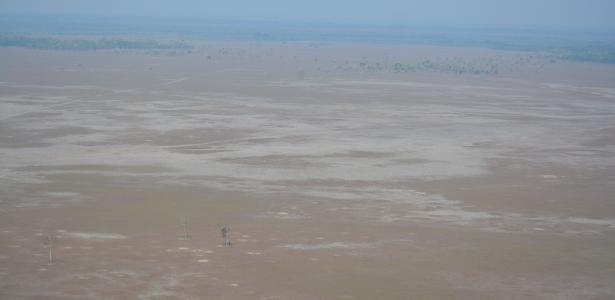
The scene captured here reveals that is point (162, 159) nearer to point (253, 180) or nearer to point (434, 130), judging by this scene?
point (253, 180)

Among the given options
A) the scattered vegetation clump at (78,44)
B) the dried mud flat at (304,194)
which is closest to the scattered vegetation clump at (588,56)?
the scattered vegetation clump at (78,44)

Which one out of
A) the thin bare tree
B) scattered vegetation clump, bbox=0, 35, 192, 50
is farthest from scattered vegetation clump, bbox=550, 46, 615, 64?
the thin bare tree

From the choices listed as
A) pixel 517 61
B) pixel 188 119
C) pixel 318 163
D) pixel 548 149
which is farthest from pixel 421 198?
pixel 517 61

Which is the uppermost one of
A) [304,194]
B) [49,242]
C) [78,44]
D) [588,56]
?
[49,242]

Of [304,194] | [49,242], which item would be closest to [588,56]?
[304,194]

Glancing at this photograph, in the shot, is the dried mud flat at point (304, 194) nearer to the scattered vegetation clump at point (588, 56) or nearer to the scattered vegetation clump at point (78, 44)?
the scattered vegetation clump at point (78, 44)

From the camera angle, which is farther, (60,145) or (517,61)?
(517,61)

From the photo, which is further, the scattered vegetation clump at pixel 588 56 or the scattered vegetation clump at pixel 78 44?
the scattered vegetation clump at pixel 78 44

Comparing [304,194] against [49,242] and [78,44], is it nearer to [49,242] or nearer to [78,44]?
[49,242]

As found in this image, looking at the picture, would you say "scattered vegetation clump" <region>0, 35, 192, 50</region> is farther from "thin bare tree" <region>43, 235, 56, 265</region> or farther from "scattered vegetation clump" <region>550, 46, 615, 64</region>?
"thin bare tree" <region>43, 235, 56, 265</region>
